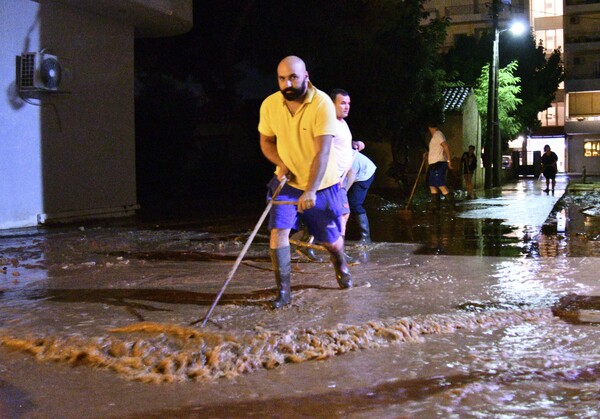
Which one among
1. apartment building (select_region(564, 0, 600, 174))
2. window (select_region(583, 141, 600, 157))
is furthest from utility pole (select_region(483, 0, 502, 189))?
window (select_region(583, 141, 600, 157))

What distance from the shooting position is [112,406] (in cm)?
336

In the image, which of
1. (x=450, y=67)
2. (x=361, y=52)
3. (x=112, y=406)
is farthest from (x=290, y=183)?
(x=450, y=67)

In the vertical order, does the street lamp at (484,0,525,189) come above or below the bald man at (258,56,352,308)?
above

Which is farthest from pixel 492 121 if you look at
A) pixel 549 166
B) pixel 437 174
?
pixel 437 174

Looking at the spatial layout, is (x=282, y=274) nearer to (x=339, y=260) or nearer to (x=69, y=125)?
(x=339, y=260)

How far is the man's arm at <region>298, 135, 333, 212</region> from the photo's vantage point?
5148 millimetres

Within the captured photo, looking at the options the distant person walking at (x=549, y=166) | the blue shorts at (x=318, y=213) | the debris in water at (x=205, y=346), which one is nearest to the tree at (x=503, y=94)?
the distant person walking at (x=549, y=166)

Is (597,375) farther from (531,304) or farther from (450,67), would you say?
(450,67)

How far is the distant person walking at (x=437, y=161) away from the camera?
13.6 m

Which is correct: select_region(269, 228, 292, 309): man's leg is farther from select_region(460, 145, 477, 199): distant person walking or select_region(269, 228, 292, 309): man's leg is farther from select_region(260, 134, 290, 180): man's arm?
select_region(460, 145, 477, 199): distant person walking

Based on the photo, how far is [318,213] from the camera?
5434 millimetres

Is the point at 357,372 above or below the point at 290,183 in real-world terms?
below

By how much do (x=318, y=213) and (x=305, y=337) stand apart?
4.28 ft

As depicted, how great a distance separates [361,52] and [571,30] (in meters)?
43.8
